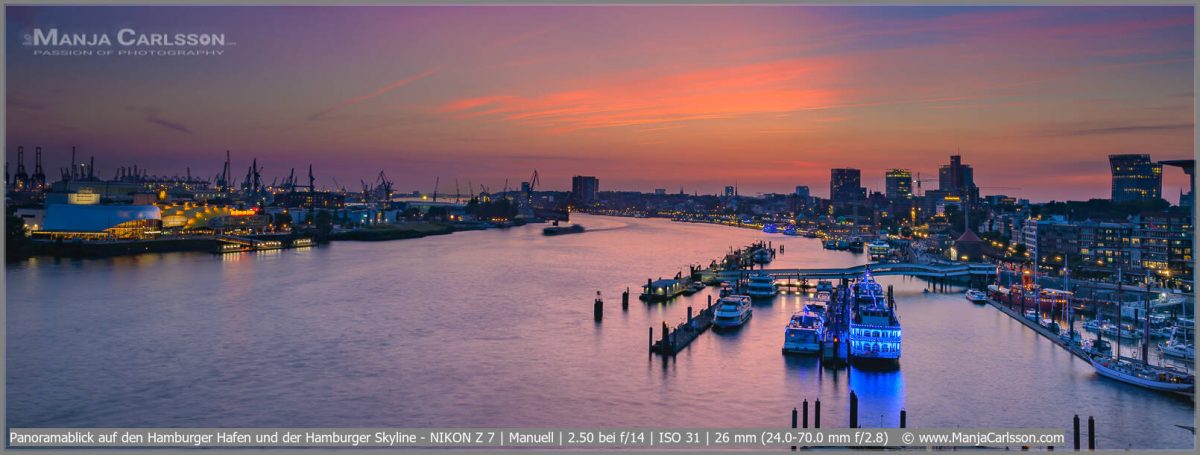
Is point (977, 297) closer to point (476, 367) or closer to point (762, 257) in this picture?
point (476, 367)

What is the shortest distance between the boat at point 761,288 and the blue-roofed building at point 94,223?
53.6 feet

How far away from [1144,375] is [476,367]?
226 inches

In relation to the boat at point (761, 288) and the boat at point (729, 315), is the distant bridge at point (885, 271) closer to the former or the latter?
the boat at point (761, 288)

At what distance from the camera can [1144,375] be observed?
6.64 meters

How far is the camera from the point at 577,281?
1490cm

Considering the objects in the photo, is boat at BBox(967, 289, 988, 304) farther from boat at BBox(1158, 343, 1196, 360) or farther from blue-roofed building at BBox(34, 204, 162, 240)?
blue-roofed building at BBox(34, 204, 162, 240)

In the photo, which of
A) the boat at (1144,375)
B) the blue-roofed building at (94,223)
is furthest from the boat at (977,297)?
the blue-roofed building at (94,223)

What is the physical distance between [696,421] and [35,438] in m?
4.04

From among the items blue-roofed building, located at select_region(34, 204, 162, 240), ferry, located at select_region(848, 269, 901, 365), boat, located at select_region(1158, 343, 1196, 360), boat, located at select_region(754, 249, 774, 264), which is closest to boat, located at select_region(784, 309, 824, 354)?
ferry, located at select_region(848, 269, 901, 365)

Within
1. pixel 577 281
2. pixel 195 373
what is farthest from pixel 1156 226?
pixel 195 373

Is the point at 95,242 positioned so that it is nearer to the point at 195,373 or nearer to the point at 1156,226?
the point at 195,373

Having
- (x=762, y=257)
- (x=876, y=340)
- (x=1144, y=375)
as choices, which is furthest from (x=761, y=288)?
(x=762, y=257)

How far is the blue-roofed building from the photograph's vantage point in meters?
19.8

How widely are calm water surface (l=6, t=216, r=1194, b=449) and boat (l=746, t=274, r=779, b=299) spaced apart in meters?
0.33
